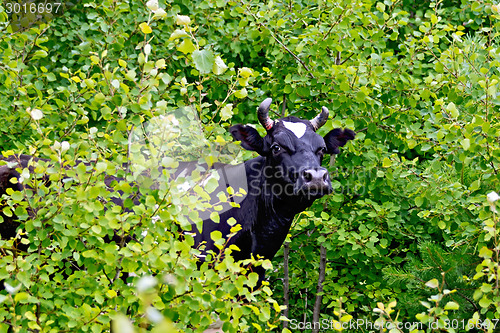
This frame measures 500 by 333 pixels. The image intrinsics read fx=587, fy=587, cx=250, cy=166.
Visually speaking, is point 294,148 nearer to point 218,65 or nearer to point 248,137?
point 248,137

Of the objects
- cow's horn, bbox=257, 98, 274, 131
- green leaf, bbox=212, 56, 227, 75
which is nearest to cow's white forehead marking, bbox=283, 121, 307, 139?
cow's horn, bbox=257, 98, 274, 131

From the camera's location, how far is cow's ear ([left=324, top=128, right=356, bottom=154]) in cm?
570

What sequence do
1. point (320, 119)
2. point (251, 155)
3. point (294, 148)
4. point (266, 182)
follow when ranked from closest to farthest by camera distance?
1. point (294, 148)
2. point (266, 182)
3. point (320, 119)
4. point (251, 155)

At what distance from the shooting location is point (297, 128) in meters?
5.33

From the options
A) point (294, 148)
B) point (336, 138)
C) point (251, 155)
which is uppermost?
point (294, 148)

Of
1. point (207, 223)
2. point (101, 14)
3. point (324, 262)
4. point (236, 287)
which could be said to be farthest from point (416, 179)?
point (101, 14)

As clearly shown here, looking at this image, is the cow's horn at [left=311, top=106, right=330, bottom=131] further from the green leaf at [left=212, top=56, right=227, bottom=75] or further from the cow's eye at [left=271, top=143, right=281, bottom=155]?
the green leaf at [left=212, top=56, right=227, bottom=75]

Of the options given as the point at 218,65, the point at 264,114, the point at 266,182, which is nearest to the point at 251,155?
the point at 266,182

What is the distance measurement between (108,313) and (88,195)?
2.14ft

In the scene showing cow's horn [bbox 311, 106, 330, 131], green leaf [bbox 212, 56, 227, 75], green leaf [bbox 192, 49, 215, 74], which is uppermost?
green leaf [bbox 192, 49, 215, 74]

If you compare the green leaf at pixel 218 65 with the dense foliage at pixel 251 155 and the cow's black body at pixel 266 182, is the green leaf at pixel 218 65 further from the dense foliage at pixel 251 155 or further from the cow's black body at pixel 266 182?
the cow's black body at pixel 266 182

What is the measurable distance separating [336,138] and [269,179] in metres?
0.86

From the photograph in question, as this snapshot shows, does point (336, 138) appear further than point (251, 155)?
No

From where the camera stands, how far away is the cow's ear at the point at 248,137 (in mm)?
5461
